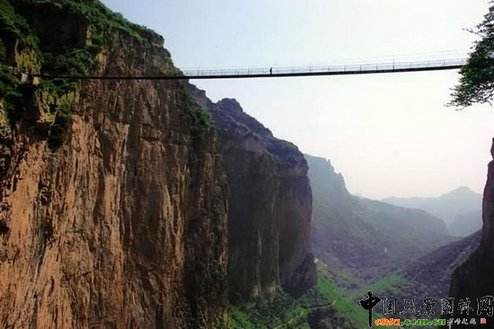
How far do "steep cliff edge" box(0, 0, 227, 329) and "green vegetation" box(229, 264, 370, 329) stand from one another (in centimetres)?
2705

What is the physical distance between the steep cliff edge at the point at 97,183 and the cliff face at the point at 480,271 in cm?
3433

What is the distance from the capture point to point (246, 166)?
92812mm

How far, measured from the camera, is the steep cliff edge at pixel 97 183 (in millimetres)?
26078

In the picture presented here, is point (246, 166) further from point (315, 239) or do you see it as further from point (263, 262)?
point (315, 239)

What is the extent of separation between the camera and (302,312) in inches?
3782

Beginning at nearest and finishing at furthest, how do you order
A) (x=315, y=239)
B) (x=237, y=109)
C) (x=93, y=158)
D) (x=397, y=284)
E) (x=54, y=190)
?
(x=54, y=190) < (x=93, y=158) < (x=237, y=109) < (x=397, y=284) < (x=315, y=239)

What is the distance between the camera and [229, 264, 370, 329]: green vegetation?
78.6 metres

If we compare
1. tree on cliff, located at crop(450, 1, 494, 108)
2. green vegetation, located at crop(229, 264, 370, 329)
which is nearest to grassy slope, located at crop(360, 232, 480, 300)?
green vegetation, located at crop(229, 264, 370, 329)

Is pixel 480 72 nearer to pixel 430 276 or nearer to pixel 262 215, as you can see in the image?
pixel 262 215

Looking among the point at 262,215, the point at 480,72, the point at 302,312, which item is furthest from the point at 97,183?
the point at 302,312

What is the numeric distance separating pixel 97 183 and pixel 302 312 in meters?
71.3

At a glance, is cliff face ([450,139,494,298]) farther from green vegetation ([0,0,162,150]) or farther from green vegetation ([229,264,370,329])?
green vegetation ([0,0,162,150])

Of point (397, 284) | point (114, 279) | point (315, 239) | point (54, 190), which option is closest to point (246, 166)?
point (114, 279)

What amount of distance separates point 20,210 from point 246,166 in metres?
68.3
